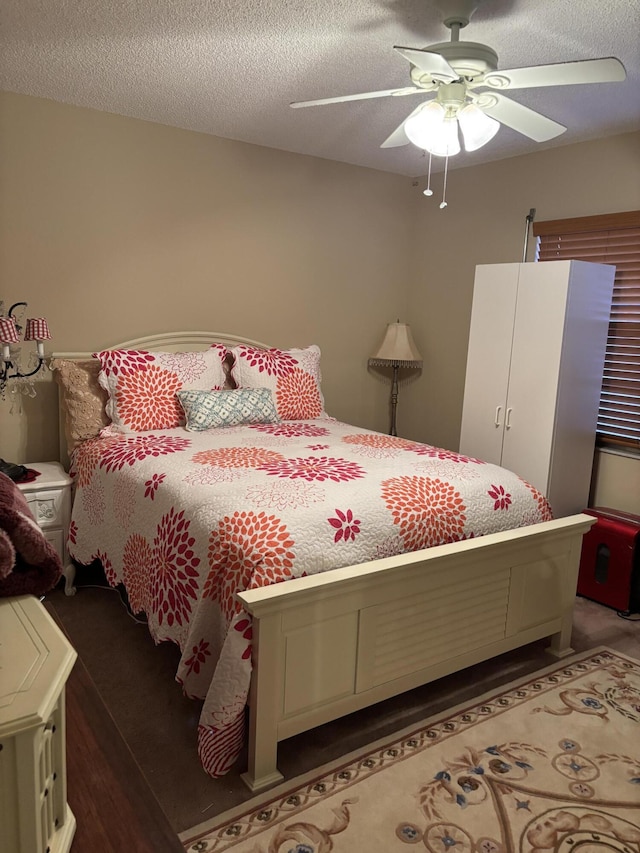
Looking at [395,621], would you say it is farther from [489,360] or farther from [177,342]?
[177,342]

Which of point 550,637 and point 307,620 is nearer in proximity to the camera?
point 307,620

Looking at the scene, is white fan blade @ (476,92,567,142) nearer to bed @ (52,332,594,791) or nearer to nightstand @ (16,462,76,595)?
bed @ (52,332,594,791)

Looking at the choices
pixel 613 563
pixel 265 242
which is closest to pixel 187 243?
pixel 265 242

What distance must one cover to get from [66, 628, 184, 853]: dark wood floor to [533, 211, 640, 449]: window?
9.65 ft

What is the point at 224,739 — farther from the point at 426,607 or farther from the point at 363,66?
the point at 363,66

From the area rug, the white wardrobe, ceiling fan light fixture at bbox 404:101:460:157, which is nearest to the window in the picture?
the white wardrobe

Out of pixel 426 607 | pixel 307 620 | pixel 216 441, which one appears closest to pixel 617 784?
pixel 426 607

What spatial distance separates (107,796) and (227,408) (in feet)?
6.91

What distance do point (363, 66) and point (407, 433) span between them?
9.07 ft

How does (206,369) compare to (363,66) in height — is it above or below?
below

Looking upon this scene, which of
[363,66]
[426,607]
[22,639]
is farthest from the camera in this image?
[363,66]

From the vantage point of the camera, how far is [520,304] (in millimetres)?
3506

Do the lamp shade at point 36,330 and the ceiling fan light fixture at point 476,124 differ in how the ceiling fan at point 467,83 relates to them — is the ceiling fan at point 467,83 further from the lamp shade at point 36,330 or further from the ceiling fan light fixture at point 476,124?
the lamp shade at point 36,330

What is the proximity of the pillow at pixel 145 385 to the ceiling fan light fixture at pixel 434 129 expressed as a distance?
66.2 inches
